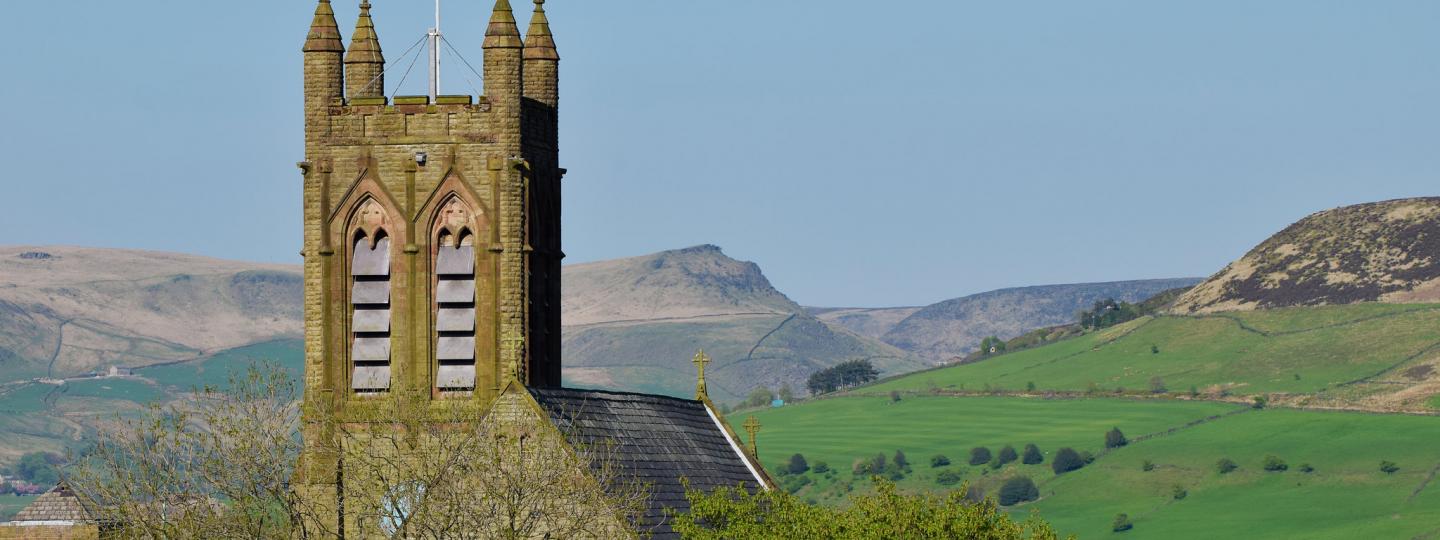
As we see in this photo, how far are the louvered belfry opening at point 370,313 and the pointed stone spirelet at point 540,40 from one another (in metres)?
6.32

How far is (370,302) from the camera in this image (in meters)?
63.5

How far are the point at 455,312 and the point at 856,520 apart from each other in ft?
45.8

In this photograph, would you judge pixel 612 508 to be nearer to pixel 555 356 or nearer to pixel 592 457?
pixel 592 457

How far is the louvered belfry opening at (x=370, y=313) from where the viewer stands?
63.2 metres

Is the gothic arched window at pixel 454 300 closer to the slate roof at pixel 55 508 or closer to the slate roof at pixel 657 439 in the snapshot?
the slate roof at pixel 657 439

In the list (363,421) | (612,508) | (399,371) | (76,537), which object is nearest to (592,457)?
(612,508)

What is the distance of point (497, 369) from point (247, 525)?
13279 mm

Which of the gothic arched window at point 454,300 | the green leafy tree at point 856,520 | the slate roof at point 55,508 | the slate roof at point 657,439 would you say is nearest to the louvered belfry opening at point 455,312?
the gothic arched window at point 454,300

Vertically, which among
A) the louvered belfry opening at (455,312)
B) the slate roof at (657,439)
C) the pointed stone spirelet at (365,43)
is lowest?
the slate roof at (657,439)

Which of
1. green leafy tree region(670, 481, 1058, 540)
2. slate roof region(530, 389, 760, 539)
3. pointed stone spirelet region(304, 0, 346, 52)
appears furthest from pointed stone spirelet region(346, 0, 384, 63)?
green leafy tree region(670, 481, 1058, 540)

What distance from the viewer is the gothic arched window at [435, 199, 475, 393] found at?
62656mm

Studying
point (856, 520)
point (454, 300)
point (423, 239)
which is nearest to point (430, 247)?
point (423, 239)

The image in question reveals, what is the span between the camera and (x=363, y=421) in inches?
2251

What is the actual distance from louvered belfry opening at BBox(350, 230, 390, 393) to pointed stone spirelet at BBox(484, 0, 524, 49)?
18.3 ft
